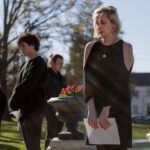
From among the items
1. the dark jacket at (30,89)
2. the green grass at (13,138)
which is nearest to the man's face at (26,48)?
the dark jacket at (30,89)

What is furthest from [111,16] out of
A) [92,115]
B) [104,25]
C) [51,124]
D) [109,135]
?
[51,124]

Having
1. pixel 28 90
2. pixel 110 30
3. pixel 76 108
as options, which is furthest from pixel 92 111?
pixel 76 108

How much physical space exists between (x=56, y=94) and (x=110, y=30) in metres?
4.89

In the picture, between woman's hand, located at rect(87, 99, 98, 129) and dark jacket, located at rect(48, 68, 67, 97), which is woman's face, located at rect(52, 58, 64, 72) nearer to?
dark jacket, located at rect(48, 68, 67, 97)

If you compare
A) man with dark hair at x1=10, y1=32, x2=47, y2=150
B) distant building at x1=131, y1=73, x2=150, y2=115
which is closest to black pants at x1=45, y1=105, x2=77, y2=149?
man with dark hair at x1=10, y1=32, x2=47, y2=150

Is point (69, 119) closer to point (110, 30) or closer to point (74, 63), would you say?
point (110, 30)

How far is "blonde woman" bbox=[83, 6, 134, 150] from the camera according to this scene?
3.68 meters

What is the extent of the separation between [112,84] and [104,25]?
1.34 feet

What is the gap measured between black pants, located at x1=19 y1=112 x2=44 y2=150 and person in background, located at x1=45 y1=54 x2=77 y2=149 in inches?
102

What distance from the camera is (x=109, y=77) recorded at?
12.2ft

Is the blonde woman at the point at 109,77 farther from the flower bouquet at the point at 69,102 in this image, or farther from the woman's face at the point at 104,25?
the flower bouquet at the point at 69,102

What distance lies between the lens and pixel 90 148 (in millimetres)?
7750

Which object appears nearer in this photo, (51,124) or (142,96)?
(51,124)

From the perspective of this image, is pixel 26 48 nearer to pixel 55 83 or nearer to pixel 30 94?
pixel 30 94
